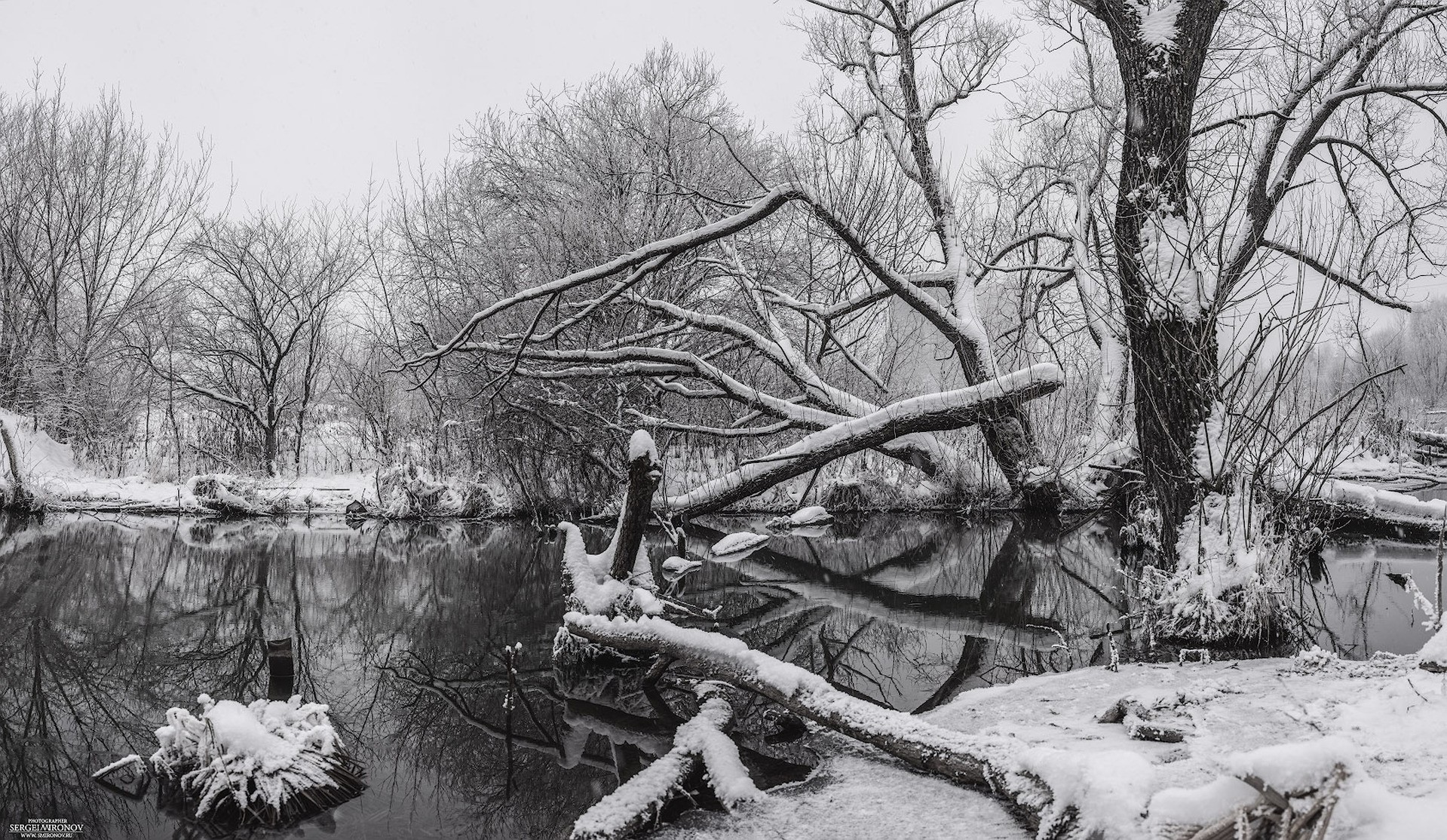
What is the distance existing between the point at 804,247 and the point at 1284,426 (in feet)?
38.1

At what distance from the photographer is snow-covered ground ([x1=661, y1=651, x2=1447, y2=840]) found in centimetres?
175

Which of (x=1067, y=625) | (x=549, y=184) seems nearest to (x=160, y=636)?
(x=1067, y=625)

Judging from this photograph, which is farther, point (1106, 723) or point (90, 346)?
point (90, 346)

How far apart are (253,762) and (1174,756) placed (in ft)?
11.7

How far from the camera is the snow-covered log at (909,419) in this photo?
Result: 9.59m

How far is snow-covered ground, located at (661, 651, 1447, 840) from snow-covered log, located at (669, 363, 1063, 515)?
520cm

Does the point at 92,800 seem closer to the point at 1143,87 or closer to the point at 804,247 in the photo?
the point at 1143,87

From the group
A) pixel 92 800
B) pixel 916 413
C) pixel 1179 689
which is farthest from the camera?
pixel 916 413

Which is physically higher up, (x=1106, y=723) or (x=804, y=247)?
(x=804, y=247)

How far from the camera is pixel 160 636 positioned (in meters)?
6.27

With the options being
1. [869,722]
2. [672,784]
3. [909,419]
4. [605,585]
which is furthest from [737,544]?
[672,784]

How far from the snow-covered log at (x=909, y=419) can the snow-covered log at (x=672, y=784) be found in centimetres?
661

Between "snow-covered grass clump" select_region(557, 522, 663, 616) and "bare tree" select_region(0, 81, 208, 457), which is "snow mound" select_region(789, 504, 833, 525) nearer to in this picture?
"snow-covered grass clump" select_region(557, 522, 663, 616)

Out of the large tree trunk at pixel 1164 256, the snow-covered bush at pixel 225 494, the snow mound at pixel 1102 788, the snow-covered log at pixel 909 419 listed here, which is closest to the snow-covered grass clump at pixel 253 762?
the snow mound at pixel 1102 788
